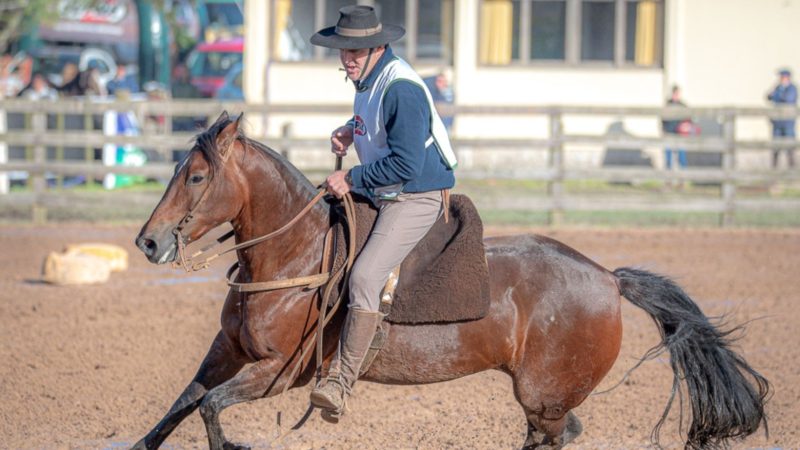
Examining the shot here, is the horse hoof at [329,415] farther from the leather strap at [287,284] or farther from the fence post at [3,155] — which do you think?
the fence post at [3,155]

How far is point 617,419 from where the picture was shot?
20.7 ft

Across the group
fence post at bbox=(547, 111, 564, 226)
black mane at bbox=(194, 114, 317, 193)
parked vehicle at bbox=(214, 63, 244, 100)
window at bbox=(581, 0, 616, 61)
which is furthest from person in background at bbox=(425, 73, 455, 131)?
black mane at bbox=(194, 114, 317, 193)

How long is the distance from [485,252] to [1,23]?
63.1ft

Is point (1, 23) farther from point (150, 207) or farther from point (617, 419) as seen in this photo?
point (617, 419)

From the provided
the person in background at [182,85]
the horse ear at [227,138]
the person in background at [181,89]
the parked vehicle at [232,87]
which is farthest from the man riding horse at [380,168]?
the person in background at [182,85]

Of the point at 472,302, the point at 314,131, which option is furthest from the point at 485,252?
the point at 314,131

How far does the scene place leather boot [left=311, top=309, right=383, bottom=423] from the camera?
482 centimetres

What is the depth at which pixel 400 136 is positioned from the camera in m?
4.70

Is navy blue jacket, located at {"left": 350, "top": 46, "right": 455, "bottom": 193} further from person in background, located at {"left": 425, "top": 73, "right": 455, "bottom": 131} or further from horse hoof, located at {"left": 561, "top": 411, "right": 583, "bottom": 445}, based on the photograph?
person in background, located at {"left": 425, "top": 73, "right": 455, "bottom": 131}

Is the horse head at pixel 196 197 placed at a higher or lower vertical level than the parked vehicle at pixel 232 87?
lower

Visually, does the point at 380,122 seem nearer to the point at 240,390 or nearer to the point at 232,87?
the point at 240,390

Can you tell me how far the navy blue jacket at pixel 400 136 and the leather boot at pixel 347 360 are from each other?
61 centimetres

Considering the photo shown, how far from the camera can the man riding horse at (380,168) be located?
4.73 metres

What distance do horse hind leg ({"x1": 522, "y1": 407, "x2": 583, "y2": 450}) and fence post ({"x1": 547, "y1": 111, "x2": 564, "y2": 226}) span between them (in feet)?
30.9
